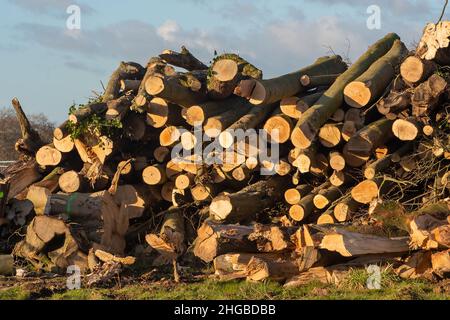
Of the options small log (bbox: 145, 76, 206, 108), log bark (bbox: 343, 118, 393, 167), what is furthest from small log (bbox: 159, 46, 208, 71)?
→ log bark (bbox: 343, 118, 393, 167)

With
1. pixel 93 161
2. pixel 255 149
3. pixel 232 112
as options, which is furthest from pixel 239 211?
pixel 93 161

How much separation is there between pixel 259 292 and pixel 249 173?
288 centimetres

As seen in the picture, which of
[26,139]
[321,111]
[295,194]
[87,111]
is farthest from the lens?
[26,139]

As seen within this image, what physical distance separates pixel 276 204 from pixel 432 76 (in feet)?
9.21

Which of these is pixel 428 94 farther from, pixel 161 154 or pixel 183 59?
pixel 183 59

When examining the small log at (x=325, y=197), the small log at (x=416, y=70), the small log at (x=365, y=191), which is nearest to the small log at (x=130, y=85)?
the small log at (x=325, y=197)

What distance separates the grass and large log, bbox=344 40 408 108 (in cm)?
294

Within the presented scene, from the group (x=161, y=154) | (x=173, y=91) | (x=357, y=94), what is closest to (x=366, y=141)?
(x=357, y=94)

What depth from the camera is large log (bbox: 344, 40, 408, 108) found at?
1027 cm

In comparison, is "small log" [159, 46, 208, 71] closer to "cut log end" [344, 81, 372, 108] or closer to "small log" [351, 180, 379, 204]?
"cut log end" [344, 81, 372, 108]

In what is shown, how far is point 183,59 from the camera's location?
12.5 metres

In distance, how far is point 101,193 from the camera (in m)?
10.4

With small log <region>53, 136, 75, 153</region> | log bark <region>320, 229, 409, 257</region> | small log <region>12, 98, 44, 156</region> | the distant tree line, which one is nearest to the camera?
log bark <region>320, 229, 409, 257</region>

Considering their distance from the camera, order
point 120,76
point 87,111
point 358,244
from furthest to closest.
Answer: point 120,76 → point 87,111 → point 358,244
